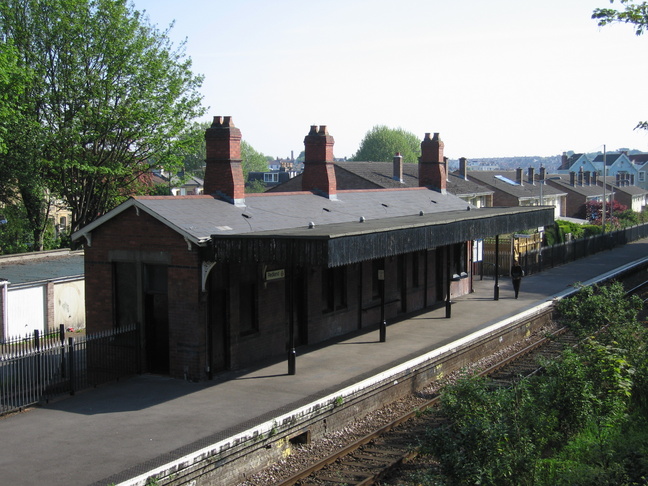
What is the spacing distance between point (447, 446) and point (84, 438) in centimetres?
555

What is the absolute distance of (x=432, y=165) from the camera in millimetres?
28422

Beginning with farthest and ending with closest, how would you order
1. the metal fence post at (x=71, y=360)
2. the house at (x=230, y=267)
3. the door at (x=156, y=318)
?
the door at (x=156, y=318), the house at (x=230, y=267), the metal fence post at (x=71, y=360)

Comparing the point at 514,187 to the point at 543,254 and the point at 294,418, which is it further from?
the point at 294,418

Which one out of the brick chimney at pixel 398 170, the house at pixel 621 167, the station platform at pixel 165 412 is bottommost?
the station platform at pixel 165 412

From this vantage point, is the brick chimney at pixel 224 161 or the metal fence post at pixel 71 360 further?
the brick chimney at pixel 224 161

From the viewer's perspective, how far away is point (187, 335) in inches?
541

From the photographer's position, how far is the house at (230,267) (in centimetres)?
1348

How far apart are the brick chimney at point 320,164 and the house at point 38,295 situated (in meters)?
7.72

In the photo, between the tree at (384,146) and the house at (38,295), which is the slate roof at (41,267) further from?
the tree at (384,146)

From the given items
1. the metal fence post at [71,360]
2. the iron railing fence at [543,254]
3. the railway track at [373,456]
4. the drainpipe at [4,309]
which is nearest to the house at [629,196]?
the iron railing fence at [543,254]

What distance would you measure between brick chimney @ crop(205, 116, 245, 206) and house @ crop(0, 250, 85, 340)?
6.63 meters

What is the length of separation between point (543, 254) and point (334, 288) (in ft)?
63.3

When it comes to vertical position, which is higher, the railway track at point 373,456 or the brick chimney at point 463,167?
the brick chimney at point 463,167

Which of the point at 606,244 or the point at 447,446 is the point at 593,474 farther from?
the point at 606,244
